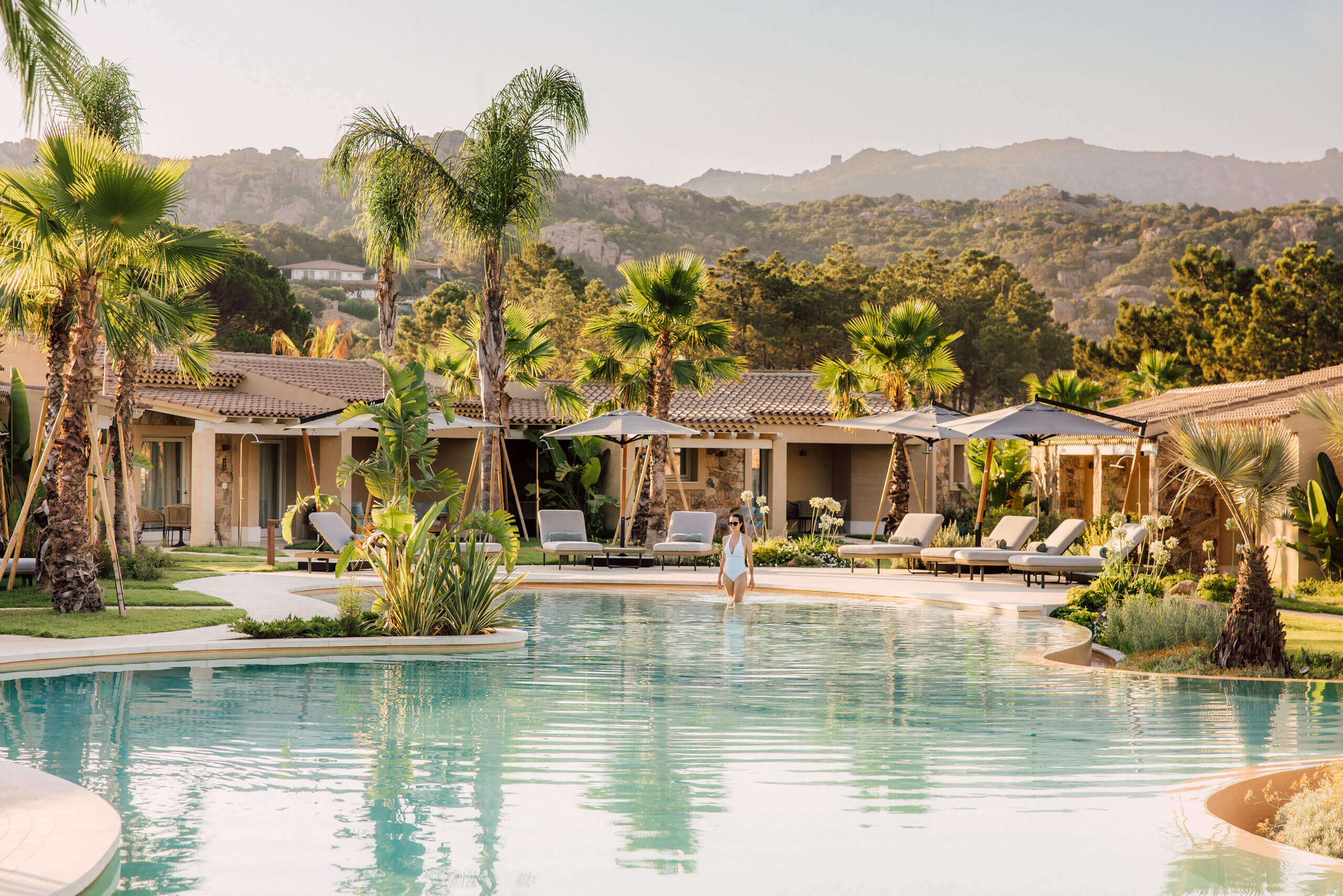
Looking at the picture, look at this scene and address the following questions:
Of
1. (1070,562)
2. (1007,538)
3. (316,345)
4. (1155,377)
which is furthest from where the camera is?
(316,345)

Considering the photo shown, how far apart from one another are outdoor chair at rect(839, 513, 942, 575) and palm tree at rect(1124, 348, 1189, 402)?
16014 millimetres

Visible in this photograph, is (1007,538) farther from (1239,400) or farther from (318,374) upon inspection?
(318,374)

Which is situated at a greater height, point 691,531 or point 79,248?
point 79,248

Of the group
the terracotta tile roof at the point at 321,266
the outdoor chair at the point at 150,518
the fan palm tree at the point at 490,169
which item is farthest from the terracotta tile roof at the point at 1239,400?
the terracotta tile roof at the point at 321,266

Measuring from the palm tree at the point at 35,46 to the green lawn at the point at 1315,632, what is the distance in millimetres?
11426

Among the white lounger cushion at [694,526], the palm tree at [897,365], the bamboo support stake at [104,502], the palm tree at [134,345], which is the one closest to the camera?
the bamboo support stake at [104,502]

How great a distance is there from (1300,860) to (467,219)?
18.9 m

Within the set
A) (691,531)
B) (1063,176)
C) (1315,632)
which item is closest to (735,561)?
(691,531)

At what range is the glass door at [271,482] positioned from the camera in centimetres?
2702

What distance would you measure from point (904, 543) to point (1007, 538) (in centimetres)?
183

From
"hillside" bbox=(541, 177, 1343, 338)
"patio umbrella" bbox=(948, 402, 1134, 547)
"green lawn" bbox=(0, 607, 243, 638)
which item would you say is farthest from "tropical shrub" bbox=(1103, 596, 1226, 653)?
"hillside" bbox=(541, 177, 1343, 338)

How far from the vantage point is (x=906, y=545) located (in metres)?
20.7

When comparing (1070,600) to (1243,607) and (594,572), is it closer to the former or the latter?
(1243,607)

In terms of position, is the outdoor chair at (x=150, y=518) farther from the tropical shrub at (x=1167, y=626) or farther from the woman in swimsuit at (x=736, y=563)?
the tropical shrub at (x=1167, y=626)
